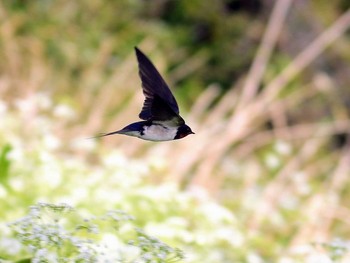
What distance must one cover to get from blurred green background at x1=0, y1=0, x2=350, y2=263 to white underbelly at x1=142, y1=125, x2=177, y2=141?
16.8 inches

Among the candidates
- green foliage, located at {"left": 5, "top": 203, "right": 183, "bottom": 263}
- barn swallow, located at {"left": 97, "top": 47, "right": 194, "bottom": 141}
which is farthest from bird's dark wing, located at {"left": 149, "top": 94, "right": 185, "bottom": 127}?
green foliage, located at {"left": 5, "top": 203, "right": 183, "bottom": 263}

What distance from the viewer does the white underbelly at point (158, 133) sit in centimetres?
204

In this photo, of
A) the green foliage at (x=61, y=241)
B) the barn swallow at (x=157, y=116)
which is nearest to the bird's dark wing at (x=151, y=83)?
the barn swallow at (x=157, y=116)

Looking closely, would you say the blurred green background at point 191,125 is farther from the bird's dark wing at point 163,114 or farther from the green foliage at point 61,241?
the bird's dark wing at point 163,114

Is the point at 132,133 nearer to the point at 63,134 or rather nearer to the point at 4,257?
the point at 4,257

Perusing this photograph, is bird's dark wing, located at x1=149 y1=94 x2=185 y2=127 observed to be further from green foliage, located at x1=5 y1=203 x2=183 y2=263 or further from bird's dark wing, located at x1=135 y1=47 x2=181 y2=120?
green foliage, located at x1=5 y1=203 x2=183 y2=263

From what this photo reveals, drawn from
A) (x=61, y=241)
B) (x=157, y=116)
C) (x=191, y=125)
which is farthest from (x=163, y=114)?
(x=191, y=125)

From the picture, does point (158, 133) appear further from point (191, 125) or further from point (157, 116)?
point (191, 125)

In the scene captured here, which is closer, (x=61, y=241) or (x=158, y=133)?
(x=158, y=133)

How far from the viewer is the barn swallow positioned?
6.66ft

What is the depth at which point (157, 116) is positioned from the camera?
6.71ft

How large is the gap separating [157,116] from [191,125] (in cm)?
390

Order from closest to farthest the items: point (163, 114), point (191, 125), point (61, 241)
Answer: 1. point (163, 114)
2. point (61, 241)
3. point (191, 125)

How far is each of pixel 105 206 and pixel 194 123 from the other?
218 centimetres
